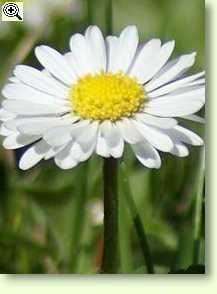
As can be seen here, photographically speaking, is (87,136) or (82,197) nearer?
(87,136)

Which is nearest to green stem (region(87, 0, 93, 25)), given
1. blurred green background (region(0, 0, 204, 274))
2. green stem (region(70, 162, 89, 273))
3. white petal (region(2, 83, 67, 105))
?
blurred green background (region(0, 0, 204, 274))

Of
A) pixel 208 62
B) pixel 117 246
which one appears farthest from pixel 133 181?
pixel 208 62

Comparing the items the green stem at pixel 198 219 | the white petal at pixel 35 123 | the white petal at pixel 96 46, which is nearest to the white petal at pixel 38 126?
the white petal at pixel 35 123

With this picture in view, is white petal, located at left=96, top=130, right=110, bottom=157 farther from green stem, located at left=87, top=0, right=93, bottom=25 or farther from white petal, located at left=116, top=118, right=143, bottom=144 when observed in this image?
green stem, located at left=87, top=0, right=93, bottom=25

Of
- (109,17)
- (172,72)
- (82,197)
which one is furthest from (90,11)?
(82,197)

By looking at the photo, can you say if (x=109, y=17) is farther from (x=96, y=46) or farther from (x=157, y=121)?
(x=157, y=121)
